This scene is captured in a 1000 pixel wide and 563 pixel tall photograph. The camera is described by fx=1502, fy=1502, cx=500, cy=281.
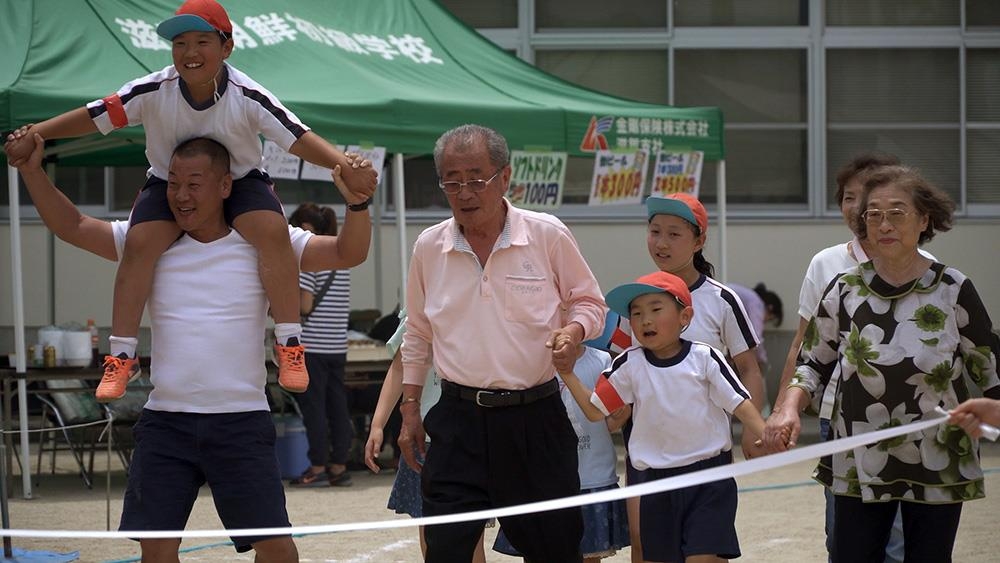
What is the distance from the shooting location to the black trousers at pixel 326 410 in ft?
36.3

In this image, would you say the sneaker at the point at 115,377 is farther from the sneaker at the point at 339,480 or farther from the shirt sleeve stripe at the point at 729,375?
the sneaker at the point at 339,480

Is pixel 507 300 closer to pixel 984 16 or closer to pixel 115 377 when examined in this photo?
pixel 115 377

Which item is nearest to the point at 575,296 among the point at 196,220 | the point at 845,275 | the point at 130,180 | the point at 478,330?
the point at 478,330

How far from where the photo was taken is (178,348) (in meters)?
4.91

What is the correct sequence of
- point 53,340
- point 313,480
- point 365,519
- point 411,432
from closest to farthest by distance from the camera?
point 411,432 → point 365,519 → point 53,340 → point 313,480

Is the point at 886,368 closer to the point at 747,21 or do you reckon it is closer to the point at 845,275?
the point at 845,275

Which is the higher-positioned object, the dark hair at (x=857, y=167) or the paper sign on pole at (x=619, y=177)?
the paper sign on pole at (x=619, y=177)

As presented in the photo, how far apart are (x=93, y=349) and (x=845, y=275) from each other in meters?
7.61

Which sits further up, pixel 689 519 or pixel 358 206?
pixel 358 206

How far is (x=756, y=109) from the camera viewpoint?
16719 mm

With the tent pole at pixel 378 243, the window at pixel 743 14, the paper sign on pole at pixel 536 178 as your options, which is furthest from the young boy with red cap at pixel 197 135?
the window at pixel 743 14

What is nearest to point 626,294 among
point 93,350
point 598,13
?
point 93,350

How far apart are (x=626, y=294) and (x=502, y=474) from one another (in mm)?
867

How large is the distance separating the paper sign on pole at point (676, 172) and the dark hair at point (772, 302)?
2887 millimetres
